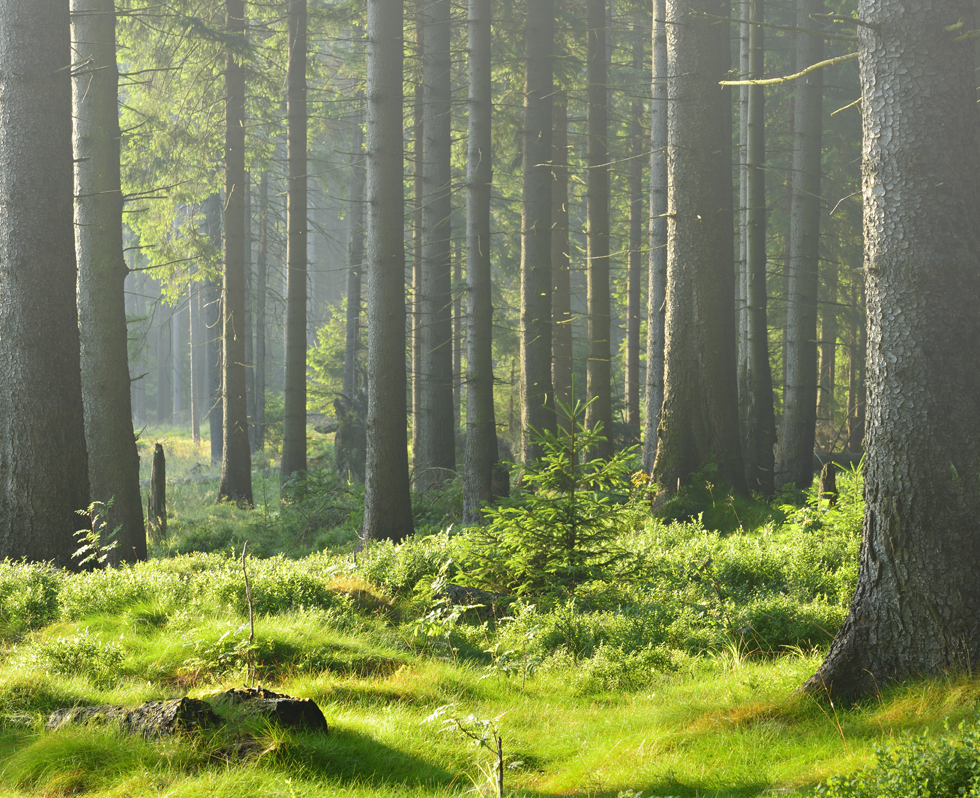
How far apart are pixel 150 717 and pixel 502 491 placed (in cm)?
843

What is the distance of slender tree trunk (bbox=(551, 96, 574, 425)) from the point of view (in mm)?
15492

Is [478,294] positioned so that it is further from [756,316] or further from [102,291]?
[102,291]

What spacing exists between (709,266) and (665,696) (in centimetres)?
625

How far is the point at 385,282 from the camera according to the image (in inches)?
396

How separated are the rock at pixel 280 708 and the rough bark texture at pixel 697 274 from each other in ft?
21.3

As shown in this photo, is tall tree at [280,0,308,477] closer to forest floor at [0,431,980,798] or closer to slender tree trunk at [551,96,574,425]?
slender tree trunk at [551,96,574,425]

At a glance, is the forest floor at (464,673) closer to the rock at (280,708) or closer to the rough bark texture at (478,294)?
the rock at (280,708)

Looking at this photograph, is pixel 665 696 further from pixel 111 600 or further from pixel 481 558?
pixel 111 600

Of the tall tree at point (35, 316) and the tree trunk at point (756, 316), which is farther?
the tree trunk at point (756, 316)

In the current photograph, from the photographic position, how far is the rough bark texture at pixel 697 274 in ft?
31.7

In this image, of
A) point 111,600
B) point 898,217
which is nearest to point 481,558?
point 111,600

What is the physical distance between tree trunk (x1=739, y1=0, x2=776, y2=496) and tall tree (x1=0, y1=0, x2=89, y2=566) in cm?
921

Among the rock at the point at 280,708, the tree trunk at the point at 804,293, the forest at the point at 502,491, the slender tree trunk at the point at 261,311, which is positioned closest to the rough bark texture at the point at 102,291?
the forest at the point at 502,491

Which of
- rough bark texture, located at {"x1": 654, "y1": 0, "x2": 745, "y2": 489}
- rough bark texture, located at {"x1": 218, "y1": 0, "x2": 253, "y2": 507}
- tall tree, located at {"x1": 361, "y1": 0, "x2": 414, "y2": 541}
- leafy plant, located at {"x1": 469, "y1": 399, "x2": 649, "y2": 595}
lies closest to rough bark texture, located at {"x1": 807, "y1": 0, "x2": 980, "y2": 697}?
leafy plant, located at {"x1": 469, "y1": 399, "x2": 649, "y2": 595}
